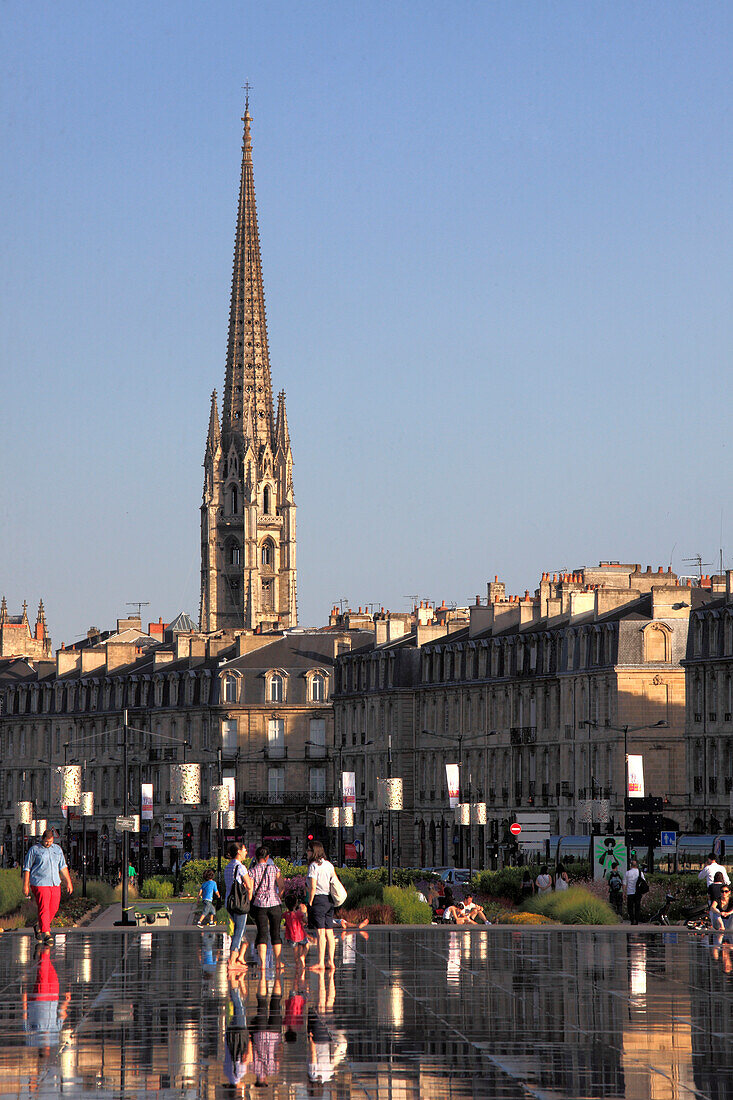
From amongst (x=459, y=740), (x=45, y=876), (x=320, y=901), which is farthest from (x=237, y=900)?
(x=459, y=740)

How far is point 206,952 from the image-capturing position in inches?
1380

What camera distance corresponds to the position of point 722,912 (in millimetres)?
40250

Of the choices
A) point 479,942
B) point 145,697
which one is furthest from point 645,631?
point 479,942

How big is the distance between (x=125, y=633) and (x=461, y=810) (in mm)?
108795

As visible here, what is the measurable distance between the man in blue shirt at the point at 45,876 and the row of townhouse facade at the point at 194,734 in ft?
313

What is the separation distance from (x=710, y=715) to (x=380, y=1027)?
80654 millimetres

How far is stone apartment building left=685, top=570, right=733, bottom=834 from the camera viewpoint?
99250 millimetres

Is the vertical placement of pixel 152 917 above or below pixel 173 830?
below

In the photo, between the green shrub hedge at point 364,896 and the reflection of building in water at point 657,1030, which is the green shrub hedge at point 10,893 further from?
the reflection of building in water at point 657,1030

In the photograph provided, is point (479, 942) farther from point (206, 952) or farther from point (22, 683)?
point (22, 683)

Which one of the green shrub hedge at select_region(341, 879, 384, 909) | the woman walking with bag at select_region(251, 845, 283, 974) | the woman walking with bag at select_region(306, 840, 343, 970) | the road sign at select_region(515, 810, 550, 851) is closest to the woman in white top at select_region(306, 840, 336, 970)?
the woman walking with bag at select_region(306, 840, 343, 970)

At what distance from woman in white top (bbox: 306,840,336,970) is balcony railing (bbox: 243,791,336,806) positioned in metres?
107

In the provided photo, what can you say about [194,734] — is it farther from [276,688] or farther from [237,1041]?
[237,1041]

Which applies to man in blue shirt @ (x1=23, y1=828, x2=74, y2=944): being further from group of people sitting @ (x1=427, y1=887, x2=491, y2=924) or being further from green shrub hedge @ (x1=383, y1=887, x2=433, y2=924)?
group of people sitting @ (x1=427, y1=887, x2=491, y2=924)
